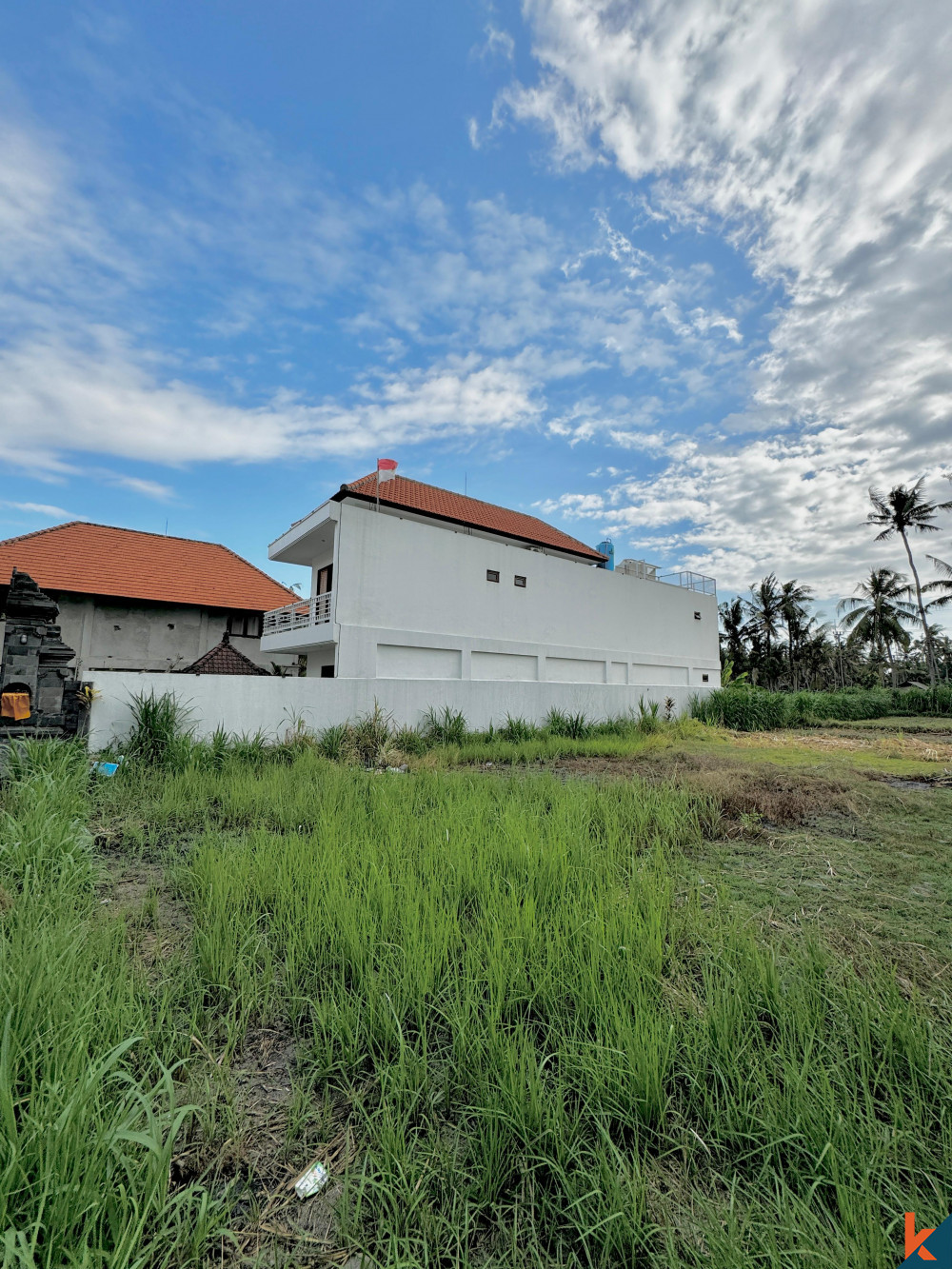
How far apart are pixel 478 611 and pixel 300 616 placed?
18.2 ft

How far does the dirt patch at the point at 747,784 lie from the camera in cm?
527

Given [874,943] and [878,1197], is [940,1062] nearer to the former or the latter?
[878,1197]

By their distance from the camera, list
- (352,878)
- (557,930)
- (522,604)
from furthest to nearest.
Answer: (522,604) → (352,878) → (557,930)

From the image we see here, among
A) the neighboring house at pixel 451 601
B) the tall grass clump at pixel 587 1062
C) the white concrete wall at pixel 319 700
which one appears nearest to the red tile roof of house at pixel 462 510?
the neighboring house at pixel 451 601

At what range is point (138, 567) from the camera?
18.7 metres

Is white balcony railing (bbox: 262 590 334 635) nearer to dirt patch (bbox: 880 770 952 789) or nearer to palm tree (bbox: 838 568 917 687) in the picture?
dirt patch (bbox: 880 770 952 789)

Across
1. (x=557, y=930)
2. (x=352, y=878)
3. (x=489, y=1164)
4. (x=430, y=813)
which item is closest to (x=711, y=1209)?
(x=489, y=1164)

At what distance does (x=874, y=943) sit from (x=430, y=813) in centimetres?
291

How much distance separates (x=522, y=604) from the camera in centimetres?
1670

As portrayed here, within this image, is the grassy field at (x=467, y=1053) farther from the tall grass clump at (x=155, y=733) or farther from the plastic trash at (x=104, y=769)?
the tall grass clump at (x=155, y=733)

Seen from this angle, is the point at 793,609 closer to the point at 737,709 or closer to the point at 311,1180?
the point at 737,709

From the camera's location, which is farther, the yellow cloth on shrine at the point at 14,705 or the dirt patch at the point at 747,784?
the yellow cloth on shrine at the point at 14,705

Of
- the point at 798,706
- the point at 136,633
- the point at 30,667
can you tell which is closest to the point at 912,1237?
the point at 30,667

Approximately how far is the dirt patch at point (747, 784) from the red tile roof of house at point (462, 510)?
10.2 m
